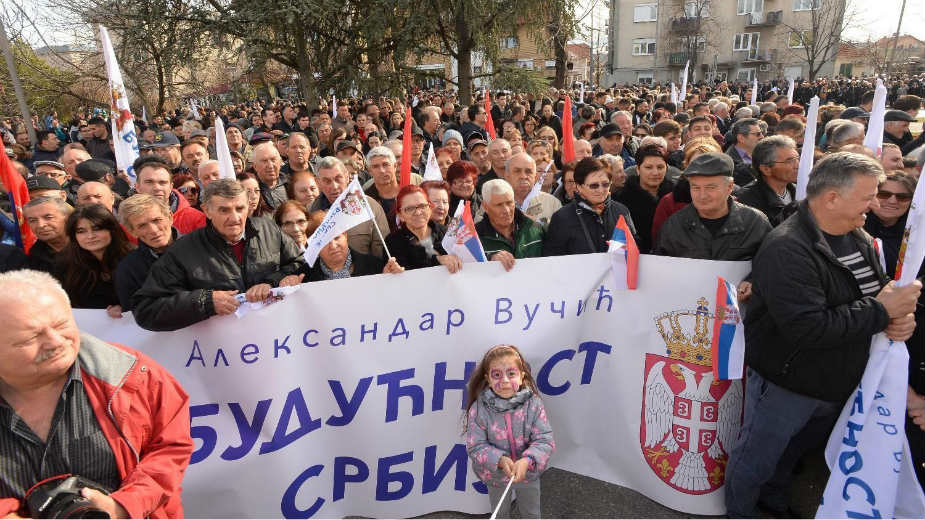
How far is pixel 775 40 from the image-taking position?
49.8 m

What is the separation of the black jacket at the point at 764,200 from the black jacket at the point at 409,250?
6.71 feet

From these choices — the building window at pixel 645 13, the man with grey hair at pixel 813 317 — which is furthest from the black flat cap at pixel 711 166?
the building window at pixel 645 13

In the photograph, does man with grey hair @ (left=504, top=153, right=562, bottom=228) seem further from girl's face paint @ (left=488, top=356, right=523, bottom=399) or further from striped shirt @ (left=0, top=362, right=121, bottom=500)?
striped shirt @ (left=0, top=362, right=121, bottom=500)

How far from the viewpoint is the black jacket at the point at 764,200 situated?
3.51 metres

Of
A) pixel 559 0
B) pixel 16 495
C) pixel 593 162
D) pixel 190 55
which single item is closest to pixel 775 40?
pixel 559 0

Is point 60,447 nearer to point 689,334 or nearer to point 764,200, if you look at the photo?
point 689,334

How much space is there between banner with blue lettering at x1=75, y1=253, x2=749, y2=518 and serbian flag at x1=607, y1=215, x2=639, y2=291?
0.21 feet

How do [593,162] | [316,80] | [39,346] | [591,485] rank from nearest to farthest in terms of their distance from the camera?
[39,346] < [591,485] < [593,162] < [316,80]

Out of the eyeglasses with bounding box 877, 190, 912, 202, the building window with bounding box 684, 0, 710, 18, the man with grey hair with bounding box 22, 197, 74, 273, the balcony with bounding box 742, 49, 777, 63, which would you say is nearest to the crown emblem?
Result: the eyeglasses with bounding box 877, 190, 912, 202

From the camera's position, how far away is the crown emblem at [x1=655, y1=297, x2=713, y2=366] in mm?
2816

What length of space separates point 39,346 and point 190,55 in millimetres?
12503

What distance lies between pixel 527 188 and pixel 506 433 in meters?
2.51

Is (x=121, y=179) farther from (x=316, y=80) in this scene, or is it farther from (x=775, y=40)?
(x=775, y=40)

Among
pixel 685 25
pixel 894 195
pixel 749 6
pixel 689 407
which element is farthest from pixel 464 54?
pixel 749 6
